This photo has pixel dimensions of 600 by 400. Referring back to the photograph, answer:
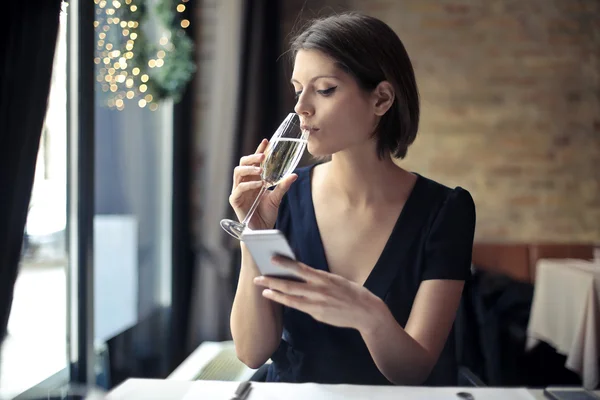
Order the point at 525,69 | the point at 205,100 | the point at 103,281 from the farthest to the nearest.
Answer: the point at 103,281 → the point at 205,100 → the point at 525,69

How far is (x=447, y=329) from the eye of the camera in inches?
26.0

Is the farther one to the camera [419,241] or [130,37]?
[130,37]

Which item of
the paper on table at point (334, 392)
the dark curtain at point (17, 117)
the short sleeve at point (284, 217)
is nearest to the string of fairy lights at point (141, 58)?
the dark curtain at point (17, 117)

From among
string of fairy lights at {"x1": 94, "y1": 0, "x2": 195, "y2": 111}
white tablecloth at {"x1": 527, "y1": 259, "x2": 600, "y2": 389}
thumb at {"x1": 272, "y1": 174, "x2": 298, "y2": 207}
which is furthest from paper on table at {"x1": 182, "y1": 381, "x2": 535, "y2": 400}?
string of fairy lights at {"x1": 94, "y1": 0, "x2": 195, "y2": 111}

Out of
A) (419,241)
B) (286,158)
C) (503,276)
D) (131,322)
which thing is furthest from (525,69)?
(131,322)

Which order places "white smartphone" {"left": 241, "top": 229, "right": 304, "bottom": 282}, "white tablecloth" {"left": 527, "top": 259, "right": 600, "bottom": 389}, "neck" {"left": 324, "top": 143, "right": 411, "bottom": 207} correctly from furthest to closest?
"white tablecloth" {"left": 527, "top": 259, "right": 600, "bottom": 389}
"neck" {"left": 324, "top": 143, "right": 411, "bottom": 207}
"white smartphone" {"left": 241, "top": 229, "right": 304, "bottom": 282}

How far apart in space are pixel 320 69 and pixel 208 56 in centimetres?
57

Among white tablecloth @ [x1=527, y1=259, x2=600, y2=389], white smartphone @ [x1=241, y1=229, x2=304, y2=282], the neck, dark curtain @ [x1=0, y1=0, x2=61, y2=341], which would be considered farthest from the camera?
white tablecloth @ [x1=527, y1=259, x2=600, y2=389]

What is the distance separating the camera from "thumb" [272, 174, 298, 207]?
64cm

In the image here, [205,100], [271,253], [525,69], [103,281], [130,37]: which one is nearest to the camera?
[271,253]

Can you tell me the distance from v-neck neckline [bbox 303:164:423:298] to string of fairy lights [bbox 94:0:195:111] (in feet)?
2.23

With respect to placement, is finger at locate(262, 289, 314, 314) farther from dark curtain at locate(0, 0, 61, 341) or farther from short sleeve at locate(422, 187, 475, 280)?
dark curtain at locate(0, 0, 61, 341)

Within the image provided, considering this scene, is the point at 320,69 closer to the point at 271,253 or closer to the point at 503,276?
the point at 271,253

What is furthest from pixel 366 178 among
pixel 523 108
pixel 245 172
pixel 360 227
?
pixel 523 108
